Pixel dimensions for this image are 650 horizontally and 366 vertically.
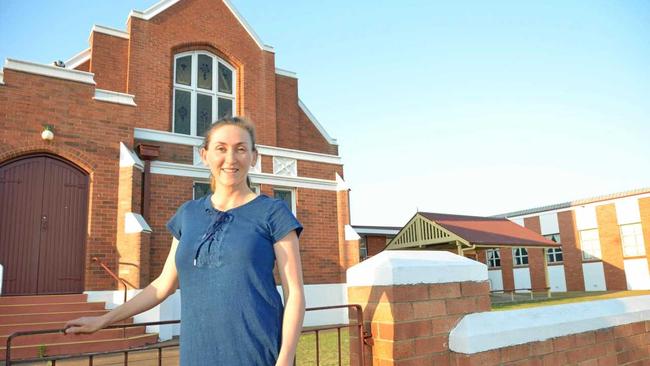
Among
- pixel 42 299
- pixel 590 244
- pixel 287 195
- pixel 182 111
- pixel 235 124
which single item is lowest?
pixel 42 299

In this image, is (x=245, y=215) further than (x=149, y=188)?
No

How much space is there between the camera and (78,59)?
504 inches

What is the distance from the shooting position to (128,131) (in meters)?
10.5

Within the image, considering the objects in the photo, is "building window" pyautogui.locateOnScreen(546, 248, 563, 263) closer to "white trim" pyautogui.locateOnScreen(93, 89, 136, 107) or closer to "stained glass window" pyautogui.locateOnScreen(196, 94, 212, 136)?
"stained glass window" pyautogui.locateOnScreen(196, 94, 212, 136)

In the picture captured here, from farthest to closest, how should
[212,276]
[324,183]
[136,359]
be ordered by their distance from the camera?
[324,183]
[136,359]
[212,276]

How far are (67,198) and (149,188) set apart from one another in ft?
5.73

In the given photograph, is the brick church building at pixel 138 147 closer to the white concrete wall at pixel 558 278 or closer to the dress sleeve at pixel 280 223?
the dress sleeve at pixel 280 223

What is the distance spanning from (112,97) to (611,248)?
26103mm

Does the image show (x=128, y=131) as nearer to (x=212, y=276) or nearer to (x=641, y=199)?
(x=212, y=276)

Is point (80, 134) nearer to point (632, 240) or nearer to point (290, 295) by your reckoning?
point (290, 295)

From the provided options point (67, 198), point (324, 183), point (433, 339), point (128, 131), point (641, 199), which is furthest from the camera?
point (641, 199)

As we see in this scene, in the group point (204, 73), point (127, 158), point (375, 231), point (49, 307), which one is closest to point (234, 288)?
point (49, 307)

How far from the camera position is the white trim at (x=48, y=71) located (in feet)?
30.9

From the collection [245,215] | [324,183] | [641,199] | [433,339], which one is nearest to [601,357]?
[433,339]
